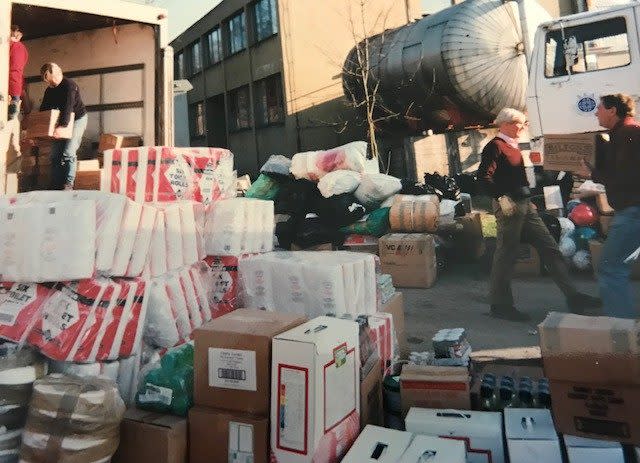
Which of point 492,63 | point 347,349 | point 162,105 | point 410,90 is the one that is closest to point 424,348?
point 347,349

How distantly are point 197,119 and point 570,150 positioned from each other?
1730 cm

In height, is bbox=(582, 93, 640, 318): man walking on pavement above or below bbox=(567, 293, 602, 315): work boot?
above

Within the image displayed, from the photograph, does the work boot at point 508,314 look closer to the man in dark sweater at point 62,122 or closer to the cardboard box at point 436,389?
the cardboard box at point 436,389

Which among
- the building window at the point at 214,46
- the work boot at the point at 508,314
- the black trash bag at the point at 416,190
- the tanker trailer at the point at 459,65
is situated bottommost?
the work boot at the point at 508,314

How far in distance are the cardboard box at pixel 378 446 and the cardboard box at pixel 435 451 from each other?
41 mm

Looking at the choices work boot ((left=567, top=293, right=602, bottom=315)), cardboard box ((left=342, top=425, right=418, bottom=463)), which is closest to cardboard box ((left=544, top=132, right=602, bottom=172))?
work boot ((left=567, top=293, right=602, bottom=315))

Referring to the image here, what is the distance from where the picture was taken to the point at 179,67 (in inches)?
826

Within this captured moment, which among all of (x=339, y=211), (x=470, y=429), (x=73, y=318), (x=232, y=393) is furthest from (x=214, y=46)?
(x=470, y=429)

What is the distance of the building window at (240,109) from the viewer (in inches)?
653

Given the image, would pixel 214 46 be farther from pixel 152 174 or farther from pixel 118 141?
pixel 152 174

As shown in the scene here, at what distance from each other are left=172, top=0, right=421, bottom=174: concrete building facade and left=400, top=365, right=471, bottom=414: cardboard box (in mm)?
12107

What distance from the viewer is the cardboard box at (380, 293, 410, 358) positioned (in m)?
3.65

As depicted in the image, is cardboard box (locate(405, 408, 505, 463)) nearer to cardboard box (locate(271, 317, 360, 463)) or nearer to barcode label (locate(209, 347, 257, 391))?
cardboard box (locate(271, 317, 360, 463))

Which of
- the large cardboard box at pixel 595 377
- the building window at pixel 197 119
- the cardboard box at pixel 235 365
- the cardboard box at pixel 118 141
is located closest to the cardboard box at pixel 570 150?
the large cardboard box at pixel 595 377
